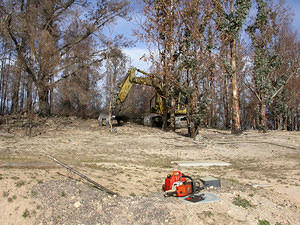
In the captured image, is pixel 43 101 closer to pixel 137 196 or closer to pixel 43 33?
pixel 43 33

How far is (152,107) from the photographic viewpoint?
854 inches

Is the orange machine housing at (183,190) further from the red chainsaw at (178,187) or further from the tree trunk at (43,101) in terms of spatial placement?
the tree trunk at (43,101)

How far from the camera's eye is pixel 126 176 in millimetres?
6812

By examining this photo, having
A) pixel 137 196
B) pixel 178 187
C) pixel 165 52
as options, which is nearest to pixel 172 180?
pixel 178 187

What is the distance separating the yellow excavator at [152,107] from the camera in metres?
18.8

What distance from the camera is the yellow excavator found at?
1884 centimetres

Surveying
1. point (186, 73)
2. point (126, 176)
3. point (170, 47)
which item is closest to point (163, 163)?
point (126, 176)

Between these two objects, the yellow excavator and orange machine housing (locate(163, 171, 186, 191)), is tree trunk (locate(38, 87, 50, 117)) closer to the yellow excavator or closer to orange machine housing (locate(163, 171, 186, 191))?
the yellow excavator

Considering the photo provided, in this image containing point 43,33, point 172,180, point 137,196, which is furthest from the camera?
point 43,33

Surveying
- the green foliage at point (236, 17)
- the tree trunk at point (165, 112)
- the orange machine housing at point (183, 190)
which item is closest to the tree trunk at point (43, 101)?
the tree trunk at point (165, 112)

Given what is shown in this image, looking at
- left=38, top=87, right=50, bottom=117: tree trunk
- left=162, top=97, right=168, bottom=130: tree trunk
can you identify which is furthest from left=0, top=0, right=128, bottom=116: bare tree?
left=162, top=97, right=168, bottom=130: tree trunk

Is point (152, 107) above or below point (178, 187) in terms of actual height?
above

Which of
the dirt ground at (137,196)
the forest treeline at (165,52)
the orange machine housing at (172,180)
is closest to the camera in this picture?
the dirt ground at (137,196)

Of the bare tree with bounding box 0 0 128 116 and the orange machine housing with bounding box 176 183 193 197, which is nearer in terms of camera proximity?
the orange machine housing with bounding box 176 183 193 197
